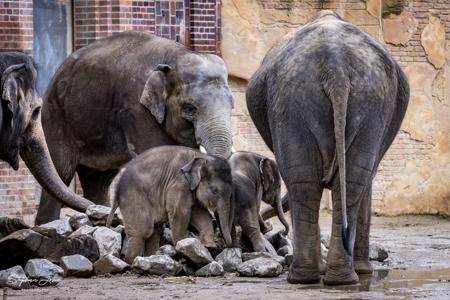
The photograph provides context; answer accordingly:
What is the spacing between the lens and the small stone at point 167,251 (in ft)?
43.3

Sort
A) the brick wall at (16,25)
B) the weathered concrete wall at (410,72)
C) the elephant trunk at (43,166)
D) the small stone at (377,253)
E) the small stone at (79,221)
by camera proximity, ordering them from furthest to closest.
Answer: the weathered concrete wall at (410,72), the brick wall at (16,25), the small stone at (79,221), the small stone at (377,253), the elephant trunk at (43,166)

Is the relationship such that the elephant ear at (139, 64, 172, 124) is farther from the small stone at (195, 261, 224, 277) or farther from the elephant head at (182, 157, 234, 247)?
the small stone at (195, 261, 224, 277)

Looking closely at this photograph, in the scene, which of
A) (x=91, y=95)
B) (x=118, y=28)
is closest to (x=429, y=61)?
(x=118, y=28)

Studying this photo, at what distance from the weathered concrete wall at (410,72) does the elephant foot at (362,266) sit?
25.9 feet

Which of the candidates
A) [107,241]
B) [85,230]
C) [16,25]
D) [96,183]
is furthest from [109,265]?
[16,25]

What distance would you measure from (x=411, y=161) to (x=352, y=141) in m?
9.70

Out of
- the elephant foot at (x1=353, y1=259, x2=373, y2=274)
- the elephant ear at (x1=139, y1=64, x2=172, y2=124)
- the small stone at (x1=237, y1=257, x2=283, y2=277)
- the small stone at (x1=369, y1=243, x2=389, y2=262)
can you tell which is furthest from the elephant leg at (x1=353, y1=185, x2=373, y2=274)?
the elephant ear at (x1=139, y1=64, x2=172, y2=124)

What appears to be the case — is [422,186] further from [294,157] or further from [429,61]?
[294,157]

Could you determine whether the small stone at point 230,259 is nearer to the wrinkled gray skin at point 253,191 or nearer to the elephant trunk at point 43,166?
the wrinkled gray skin at point 253,191

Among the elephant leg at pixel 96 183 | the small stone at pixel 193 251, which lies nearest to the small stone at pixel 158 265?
the small stone at pixel 193 251

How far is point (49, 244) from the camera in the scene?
43.0 feet

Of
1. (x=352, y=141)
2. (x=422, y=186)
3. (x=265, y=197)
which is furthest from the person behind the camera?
(x=422, y=186)

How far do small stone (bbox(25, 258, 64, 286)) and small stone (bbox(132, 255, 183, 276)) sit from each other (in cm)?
66

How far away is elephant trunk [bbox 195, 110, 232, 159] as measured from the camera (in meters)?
14.8
